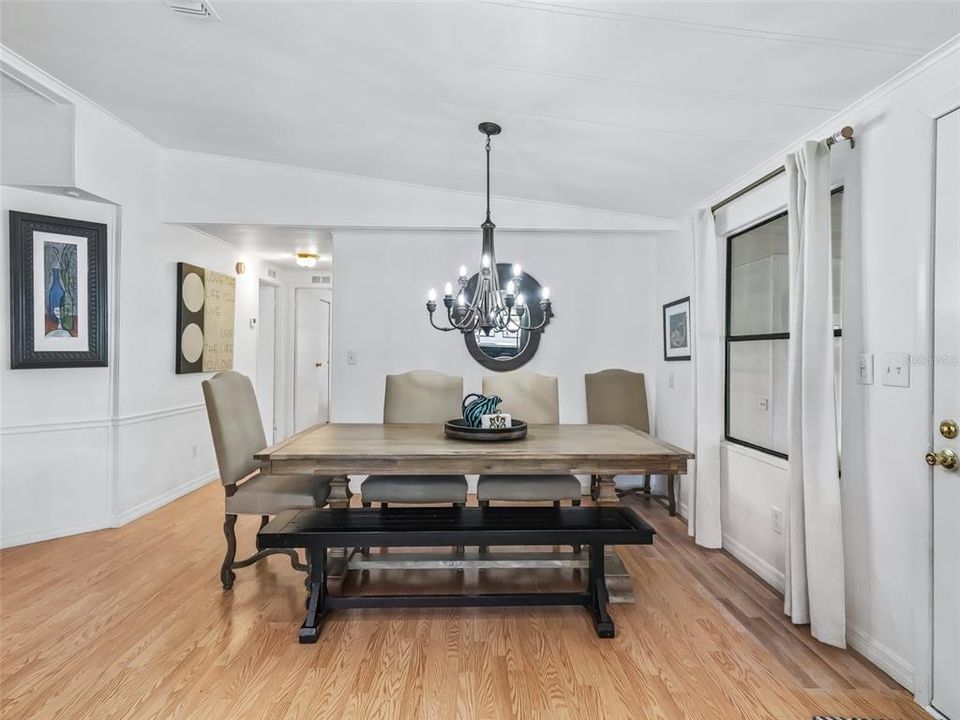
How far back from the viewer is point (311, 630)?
79.0 inches

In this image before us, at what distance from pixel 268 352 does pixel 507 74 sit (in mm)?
4649

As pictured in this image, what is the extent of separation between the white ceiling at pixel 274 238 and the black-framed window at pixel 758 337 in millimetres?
3092

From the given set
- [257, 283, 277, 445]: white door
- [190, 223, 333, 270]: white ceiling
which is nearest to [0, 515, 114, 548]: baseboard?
[190, 223, 333, 270]: white ceiling

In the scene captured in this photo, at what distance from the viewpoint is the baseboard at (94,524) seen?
2.96m

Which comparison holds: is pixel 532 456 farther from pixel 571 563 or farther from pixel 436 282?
pixel 436 282

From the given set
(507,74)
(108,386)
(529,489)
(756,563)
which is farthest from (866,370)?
(108,386)

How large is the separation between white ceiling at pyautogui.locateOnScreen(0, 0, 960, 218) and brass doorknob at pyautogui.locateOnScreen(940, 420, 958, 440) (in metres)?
1.22

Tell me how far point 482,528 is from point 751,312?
2.04m

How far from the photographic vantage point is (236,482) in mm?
2551

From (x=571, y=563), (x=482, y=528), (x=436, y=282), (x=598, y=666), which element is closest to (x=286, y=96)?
(x=436, y=282)

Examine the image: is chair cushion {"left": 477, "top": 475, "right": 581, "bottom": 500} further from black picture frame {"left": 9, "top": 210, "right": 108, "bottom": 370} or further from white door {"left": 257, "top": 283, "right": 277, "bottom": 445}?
white door {"left": 257, "top": 283, "right": 277, "bottom": 445}

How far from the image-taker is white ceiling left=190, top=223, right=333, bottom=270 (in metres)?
3.95

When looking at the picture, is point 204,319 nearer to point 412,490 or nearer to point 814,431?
point 412,490

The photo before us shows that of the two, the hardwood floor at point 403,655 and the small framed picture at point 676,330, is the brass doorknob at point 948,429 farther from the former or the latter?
the small framed picture at point 676,330
